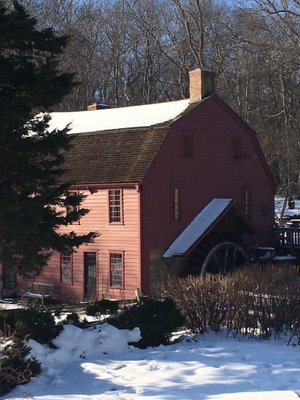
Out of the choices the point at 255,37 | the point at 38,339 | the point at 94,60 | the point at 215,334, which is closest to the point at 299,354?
the point at 215,334

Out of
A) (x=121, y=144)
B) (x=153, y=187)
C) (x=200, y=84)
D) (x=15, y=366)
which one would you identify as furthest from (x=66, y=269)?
(x=15, y=366)

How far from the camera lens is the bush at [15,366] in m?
9.72

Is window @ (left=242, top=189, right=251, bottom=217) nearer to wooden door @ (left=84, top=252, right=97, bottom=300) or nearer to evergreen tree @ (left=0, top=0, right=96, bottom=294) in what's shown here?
wooden door @ (left=84, top=252, right=97, bottom=300)

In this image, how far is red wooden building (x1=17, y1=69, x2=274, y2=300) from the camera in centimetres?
2619

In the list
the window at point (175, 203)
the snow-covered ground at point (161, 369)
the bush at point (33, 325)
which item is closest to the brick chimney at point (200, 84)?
the window at point (175, 203)

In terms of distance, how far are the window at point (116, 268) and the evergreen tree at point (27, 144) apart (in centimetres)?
1154

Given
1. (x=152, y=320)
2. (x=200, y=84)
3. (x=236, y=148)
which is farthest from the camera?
(x=236, y=148)

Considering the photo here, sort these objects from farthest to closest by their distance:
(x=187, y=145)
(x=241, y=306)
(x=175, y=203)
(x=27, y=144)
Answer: (x=187, y=145)
(x=175, y=203)
(x=27, y=144)
(x=241, y=306)

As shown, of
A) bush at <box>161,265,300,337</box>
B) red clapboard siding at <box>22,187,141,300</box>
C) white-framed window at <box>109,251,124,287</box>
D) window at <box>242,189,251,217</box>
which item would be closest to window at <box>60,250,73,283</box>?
red clapboard siding at <box>22,187,141,300</box>

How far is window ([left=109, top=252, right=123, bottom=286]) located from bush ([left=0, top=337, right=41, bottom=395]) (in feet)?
53.2

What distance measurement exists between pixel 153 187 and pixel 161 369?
16.1 metres

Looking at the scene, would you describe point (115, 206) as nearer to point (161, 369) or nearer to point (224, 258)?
point (224, 258)

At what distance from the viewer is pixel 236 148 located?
3038 centimetres

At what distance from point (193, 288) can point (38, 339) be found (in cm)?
329
